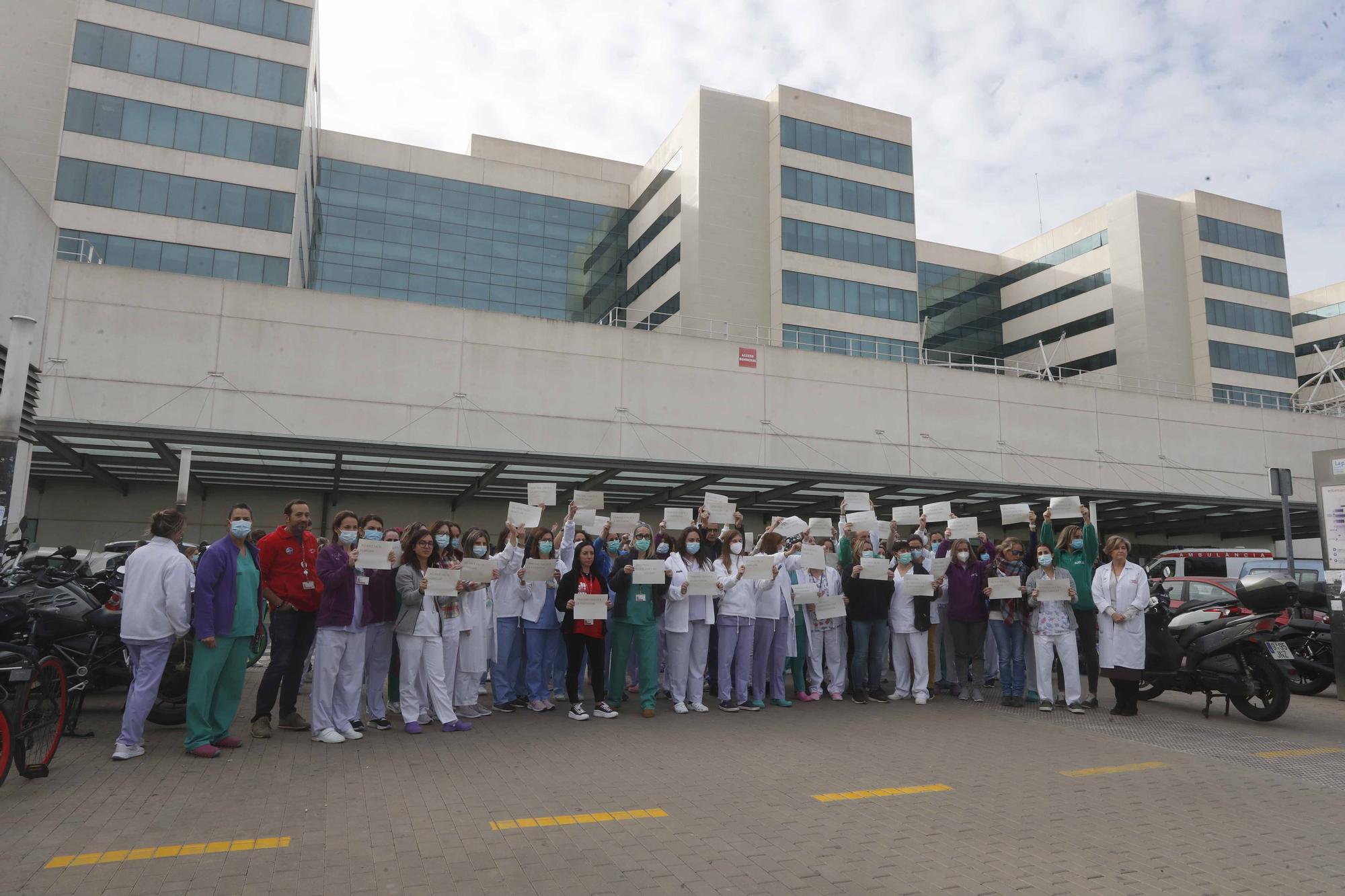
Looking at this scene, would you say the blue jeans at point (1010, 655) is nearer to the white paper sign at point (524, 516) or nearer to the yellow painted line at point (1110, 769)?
the yellow painted line at point (1110, 769)

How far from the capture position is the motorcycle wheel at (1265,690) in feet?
29.5

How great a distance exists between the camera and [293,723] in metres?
7.71

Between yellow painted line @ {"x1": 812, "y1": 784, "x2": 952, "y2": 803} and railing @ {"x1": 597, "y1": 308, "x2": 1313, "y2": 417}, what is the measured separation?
92.8ft

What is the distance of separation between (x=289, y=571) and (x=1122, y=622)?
336 inches

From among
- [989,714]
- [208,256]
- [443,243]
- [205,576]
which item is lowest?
[989,714]

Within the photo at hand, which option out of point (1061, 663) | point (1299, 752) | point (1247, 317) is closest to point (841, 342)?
point (1247, 317)

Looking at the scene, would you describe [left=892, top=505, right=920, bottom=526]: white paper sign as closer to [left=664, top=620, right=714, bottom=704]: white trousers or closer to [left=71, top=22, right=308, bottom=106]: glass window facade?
[left=664, top=620, right=714, bottom=704]: white trousers

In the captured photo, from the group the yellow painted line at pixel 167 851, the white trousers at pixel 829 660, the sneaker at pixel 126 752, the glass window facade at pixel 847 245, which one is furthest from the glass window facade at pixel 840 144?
the yellow painted line at pixel 167 851

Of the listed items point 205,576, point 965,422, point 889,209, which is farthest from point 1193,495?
point 205,576

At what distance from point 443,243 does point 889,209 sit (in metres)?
25.1

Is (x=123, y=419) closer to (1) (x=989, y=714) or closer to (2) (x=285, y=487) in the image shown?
(2) (x=285, y=487)

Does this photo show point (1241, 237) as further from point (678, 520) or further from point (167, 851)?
point (167, 851)

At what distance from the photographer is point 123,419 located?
2305cm

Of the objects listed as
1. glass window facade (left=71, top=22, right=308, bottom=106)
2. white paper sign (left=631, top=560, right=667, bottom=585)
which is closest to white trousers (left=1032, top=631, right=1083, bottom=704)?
white paper sign (left=631, top=560, right=667, bottom=585)
